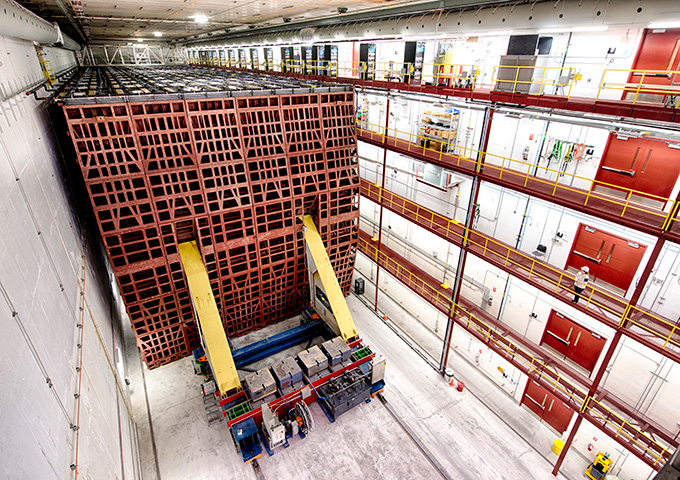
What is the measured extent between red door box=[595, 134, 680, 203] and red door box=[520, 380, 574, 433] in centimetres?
547

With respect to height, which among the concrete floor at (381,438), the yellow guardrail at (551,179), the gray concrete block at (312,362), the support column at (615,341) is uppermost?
the yellow guardrail at (551,179)

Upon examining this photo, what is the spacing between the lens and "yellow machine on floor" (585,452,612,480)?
742 centimetres

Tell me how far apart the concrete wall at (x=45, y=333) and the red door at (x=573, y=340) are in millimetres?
9978

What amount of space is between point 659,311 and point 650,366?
1.44 meters

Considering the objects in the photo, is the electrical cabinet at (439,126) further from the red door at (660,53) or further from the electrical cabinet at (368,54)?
Answer: the red door at (660,53)

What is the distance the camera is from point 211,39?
27.0m

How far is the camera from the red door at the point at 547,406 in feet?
27.7

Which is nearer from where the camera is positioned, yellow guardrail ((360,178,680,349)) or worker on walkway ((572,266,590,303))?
yellow guardrail ((360,178,680,349))

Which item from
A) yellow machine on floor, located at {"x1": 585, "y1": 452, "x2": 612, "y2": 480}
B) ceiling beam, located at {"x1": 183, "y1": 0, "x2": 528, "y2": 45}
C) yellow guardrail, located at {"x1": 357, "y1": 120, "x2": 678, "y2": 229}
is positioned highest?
ceiling beam, located at {"x1": 183, "y1": 0, "x2": 528, "y2": 45}

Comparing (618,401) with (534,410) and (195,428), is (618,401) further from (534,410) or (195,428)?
(195,428)

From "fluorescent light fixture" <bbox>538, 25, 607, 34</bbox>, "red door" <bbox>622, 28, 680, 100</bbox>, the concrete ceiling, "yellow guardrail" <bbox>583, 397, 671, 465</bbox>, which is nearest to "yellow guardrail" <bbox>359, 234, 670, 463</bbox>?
"yellow guardrail" <bbox>583, 397, 671, 465</bbox>

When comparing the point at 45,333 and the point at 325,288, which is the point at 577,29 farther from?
the point at 45,333

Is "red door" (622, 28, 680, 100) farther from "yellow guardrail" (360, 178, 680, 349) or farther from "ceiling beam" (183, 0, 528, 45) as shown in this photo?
"yellow guardrail" (360, 178, 680, 349)

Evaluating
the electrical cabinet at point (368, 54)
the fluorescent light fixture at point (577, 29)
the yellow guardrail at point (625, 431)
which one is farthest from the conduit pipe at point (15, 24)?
the yellow guardrail at point (625, 431)
